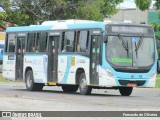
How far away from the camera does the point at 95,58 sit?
1068 inches

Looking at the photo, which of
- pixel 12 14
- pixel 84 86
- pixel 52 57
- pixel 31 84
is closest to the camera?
pixel 84 86

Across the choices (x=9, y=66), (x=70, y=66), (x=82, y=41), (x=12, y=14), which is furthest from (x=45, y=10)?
(x=82, y=41)

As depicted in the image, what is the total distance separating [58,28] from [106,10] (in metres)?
45.3

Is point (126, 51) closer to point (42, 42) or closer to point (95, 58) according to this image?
point (95, 58)

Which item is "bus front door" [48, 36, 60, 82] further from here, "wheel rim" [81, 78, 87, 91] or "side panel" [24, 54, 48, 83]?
"wheel rim" [81, 78, 87, 91]

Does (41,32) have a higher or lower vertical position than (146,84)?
higher

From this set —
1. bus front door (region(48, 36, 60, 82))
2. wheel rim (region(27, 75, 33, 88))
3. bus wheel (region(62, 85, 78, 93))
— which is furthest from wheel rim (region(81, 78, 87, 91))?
wheel rim (region(27, 75, 33, 88))

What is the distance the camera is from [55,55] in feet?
98.2

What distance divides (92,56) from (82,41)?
1.03m

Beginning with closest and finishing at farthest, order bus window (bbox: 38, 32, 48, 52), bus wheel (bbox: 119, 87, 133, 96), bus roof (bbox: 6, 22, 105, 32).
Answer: bus roof (bbox: 6, 22, 105, 32)
bus wheel (bbox: 119, 87, 133, 96)
bus window (bbox: 38, 32, 48, 52)

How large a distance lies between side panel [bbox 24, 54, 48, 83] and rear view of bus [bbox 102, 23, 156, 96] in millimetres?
4528

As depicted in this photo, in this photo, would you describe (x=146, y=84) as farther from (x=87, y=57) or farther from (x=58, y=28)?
(x=58, y=28)

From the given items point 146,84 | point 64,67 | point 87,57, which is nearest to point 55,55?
point 64,67

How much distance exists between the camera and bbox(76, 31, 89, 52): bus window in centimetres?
2766
